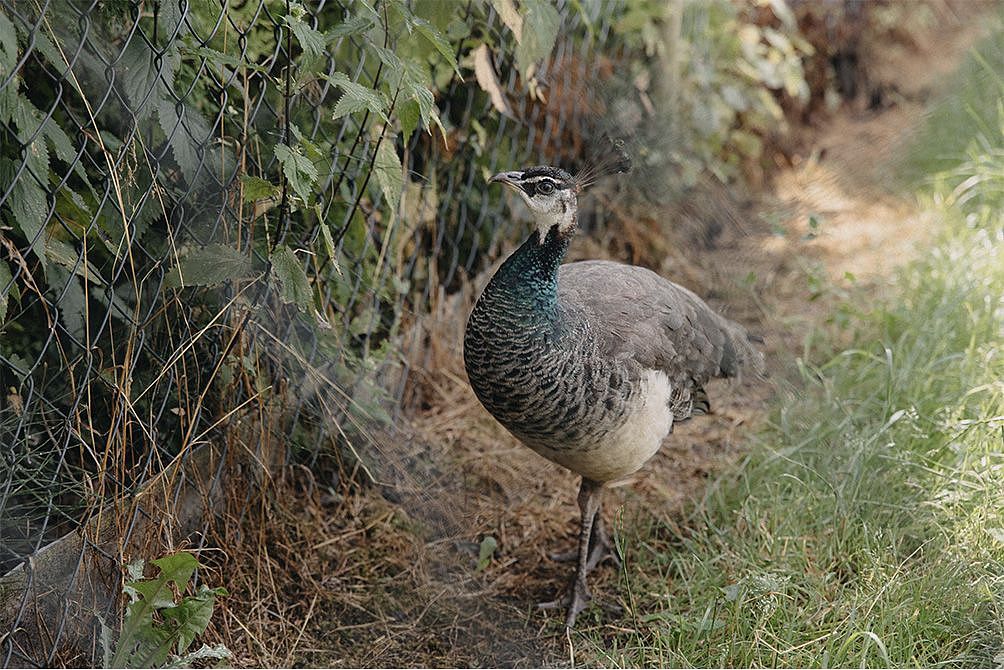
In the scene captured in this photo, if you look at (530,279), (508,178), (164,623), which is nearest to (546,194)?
(508,178)

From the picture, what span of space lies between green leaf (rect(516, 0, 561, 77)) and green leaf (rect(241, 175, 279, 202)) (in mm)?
851

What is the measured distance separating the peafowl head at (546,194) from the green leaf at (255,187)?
61 centimetres

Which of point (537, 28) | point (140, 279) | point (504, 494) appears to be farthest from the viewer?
point (504, 494)

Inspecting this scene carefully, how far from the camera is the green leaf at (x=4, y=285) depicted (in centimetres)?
213

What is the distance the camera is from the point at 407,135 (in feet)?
8.41

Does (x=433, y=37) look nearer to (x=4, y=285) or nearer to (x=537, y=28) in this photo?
(x=537, y=28)

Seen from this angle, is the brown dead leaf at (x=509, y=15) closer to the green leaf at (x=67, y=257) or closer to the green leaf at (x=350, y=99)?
the green leaf at (x=350, y=99)

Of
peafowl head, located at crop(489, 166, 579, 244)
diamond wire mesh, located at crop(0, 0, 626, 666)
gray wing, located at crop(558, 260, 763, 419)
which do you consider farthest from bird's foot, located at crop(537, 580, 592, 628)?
peafowl head, located at crop(489, 166, 579, 244)

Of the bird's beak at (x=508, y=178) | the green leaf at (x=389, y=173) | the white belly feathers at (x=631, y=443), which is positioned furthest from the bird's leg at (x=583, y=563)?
the green leaf at (x=389, y=173)

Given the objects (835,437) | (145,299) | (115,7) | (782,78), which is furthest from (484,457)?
(782,78)

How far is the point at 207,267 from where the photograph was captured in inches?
99.0

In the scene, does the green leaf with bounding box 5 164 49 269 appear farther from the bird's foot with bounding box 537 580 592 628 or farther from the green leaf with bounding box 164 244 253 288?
the bird's foot with bounding box 537 580 592 628

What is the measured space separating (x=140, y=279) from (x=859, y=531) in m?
2.05

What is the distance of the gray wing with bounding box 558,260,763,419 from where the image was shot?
120 inches
